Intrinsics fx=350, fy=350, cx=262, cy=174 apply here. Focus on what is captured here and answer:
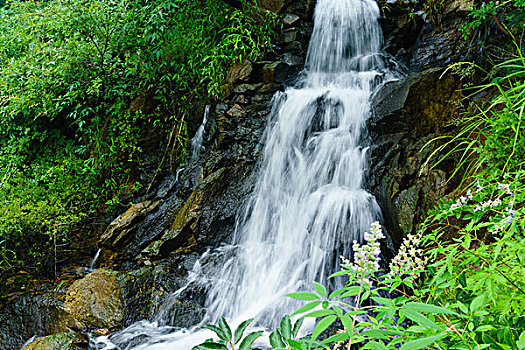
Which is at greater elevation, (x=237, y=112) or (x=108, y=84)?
(x=108, y=84)

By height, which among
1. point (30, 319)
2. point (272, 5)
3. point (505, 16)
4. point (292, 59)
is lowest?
point (30, 319)

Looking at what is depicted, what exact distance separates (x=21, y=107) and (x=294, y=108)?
401cm

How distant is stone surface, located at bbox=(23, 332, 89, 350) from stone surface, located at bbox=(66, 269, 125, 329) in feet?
1.44

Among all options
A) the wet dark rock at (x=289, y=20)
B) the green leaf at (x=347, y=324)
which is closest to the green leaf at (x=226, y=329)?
the green leaf at (x=347, y=324)

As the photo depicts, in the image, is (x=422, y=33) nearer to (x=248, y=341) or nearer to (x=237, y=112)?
(x=237, y=112)

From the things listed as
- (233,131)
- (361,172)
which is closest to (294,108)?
(233,131)

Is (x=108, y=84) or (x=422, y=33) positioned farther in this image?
(x=108, y=84)

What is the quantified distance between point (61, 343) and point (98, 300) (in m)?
0.72

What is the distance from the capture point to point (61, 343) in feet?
9.12

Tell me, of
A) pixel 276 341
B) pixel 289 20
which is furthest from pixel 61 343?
pixel 289 20

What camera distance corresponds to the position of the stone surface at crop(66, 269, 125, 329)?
3373 millimetres

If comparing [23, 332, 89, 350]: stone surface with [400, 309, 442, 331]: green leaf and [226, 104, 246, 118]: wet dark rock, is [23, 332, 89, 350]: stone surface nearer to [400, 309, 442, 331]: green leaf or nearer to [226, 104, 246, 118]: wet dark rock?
[400, 309, 442, 331]: green leaf

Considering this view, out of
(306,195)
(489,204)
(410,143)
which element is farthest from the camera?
(306,195)

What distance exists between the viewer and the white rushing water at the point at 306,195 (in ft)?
11.2
